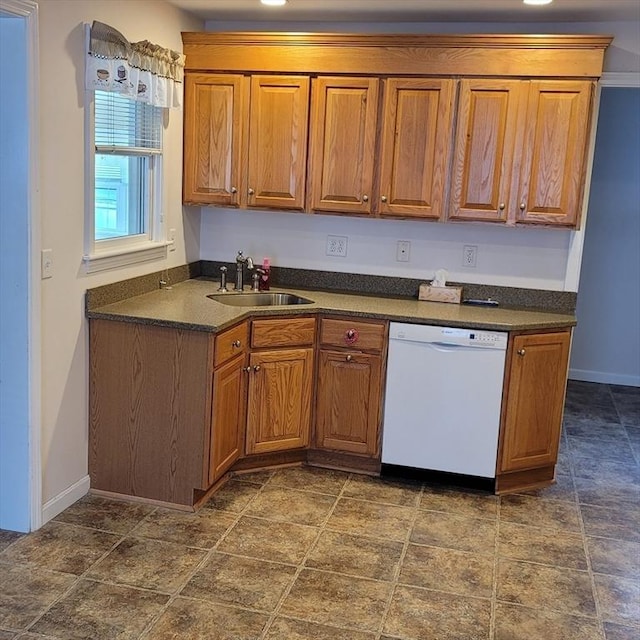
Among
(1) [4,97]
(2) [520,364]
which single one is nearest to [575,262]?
(2) [520,364]

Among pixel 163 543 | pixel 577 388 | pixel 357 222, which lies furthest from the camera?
pixel 577 388

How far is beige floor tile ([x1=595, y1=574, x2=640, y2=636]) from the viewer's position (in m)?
2.69

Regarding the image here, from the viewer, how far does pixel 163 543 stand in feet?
10.1

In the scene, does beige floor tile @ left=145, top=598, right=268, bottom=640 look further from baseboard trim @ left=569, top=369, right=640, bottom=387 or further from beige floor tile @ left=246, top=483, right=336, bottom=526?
baseboard trim @ left=569, top=369, right=640, bottom=387

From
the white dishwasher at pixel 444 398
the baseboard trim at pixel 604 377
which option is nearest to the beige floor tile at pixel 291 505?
the white dishwasher at pixel 444 398

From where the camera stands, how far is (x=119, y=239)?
12.1 ft

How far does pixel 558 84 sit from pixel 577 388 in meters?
2.84

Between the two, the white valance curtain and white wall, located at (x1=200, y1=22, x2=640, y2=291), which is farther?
white wall, located at (x1=200, y1=22, x2=640, y2=291)

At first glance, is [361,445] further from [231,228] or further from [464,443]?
[231,228]

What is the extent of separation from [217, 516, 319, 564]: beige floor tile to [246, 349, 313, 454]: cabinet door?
556 millimetres

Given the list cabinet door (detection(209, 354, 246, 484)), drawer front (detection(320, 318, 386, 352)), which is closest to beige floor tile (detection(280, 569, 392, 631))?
cabinet door (detection(209, 354, 246, 484))

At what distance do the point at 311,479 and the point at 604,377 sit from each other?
3.17 meters

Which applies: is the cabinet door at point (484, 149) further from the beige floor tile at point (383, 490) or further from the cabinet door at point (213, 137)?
the beige floor tile at point (383, 490)

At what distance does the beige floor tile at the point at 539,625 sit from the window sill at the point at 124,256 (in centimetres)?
216
